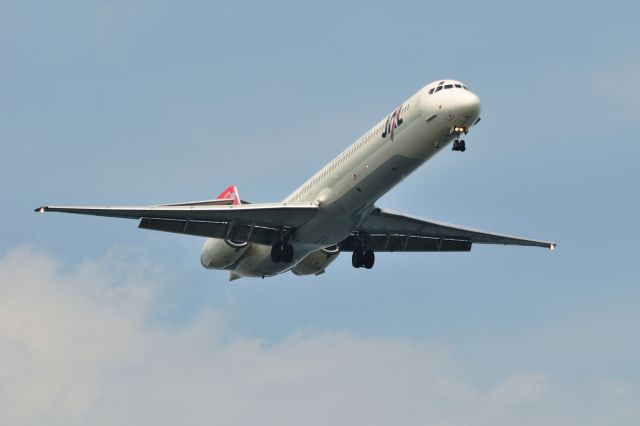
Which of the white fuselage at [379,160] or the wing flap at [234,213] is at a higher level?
the white fuselage at [379,160]

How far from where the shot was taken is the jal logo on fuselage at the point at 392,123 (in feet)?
208

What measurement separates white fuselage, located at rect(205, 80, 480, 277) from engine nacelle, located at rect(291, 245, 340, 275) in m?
3.65

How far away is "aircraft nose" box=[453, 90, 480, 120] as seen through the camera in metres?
61.2

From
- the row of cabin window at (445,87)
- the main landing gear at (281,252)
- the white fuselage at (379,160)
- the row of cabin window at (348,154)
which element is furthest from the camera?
the main landing gear at (281,252)

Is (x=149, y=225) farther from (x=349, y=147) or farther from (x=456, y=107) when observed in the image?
(x=456, y=107)

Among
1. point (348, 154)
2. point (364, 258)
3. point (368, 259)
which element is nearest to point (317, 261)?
point (364, 258)

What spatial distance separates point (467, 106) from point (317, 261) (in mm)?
16567

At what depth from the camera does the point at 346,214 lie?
218 feet

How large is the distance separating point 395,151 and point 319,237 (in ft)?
24.6

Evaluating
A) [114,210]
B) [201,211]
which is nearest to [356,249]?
[201,211]

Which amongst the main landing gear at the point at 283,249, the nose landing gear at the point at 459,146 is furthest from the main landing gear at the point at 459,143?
the main landing gear at the point at 283,249

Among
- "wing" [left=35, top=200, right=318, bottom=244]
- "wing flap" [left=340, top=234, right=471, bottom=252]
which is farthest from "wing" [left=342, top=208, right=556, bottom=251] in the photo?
"wing" [left=35, top=200, right=318, bottom=244]

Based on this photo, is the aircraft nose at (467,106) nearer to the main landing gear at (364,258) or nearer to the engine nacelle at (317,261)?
the main landing gear at (364,258)

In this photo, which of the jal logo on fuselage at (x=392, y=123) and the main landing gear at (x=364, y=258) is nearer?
the jal logo on fuselage at (x=392, y=123)
